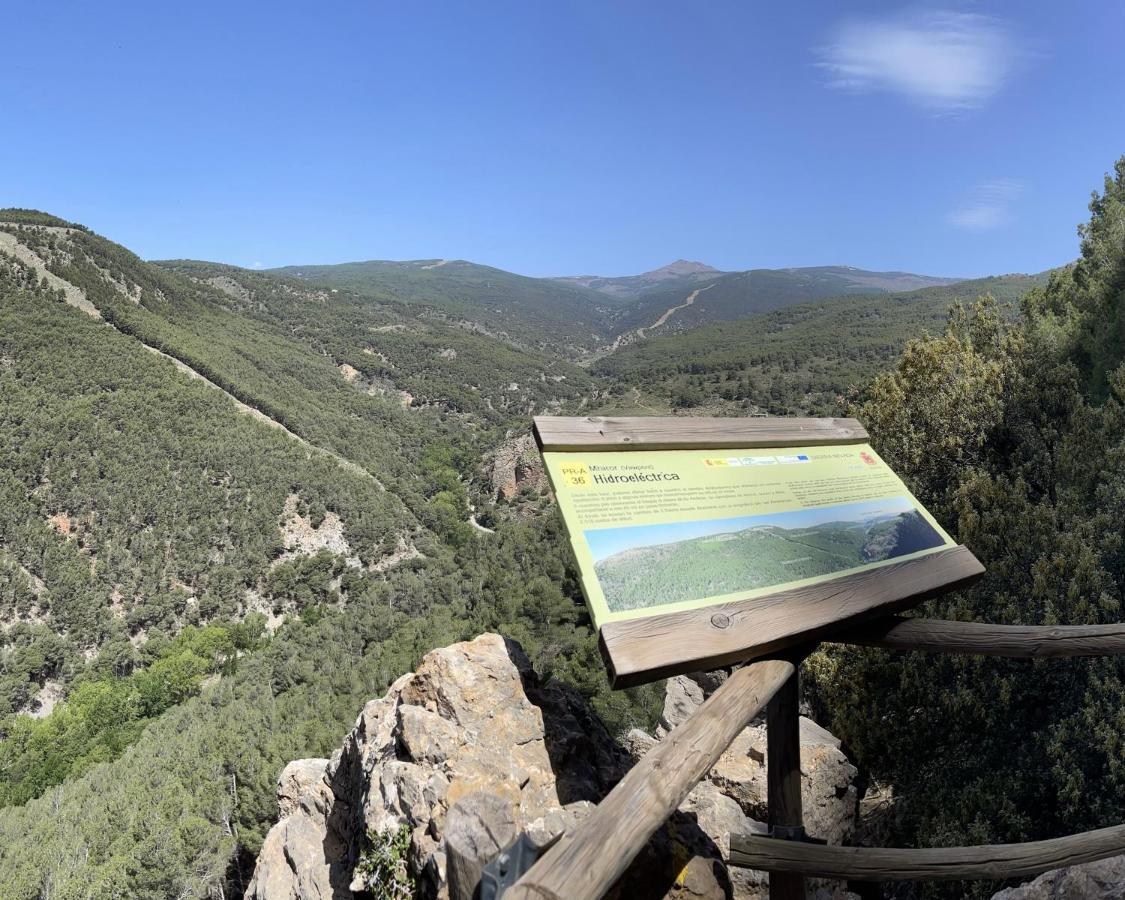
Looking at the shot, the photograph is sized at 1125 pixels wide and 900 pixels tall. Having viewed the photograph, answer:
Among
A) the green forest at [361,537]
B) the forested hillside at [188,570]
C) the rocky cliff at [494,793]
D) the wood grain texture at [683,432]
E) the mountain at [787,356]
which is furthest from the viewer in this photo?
the mountain at [787,356]

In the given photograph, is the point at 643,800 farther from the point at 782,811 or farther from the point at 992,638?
the point at 992,638

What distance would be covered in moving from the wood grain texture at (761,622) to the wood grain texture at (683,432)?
34.0 inches

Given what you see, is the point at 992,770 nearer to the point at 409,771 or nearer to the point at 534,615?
the point at 409,771

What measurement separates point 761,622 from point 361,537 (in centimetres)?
6346

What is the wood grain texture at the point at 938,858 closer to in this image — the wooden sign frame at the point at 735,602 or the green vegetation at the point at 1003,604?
the wooden sign frame at the point at 735,602

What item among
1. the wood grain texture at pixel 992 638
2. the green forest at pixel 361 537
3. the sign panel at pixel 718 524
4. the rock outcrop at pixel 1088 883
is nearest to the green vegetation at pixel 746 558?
the sign panel at pixel 718 524

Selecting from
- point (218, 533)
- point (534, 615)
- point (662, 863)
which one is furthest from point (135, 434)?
point (662, 863)

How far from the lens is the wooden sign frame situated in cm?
207

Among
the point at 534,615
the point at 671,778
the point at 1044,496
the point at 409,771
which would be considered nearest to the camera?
the point at 671,778

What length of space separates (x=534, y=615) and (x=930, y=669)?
2227cm

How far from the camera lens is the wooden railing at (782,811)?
1497mm

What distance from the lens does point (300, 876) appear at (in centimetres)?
554

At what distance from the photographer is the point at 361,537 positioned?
61219mm

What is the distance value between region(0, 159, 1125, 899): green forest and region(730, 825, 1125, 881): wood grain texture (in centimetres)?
158
